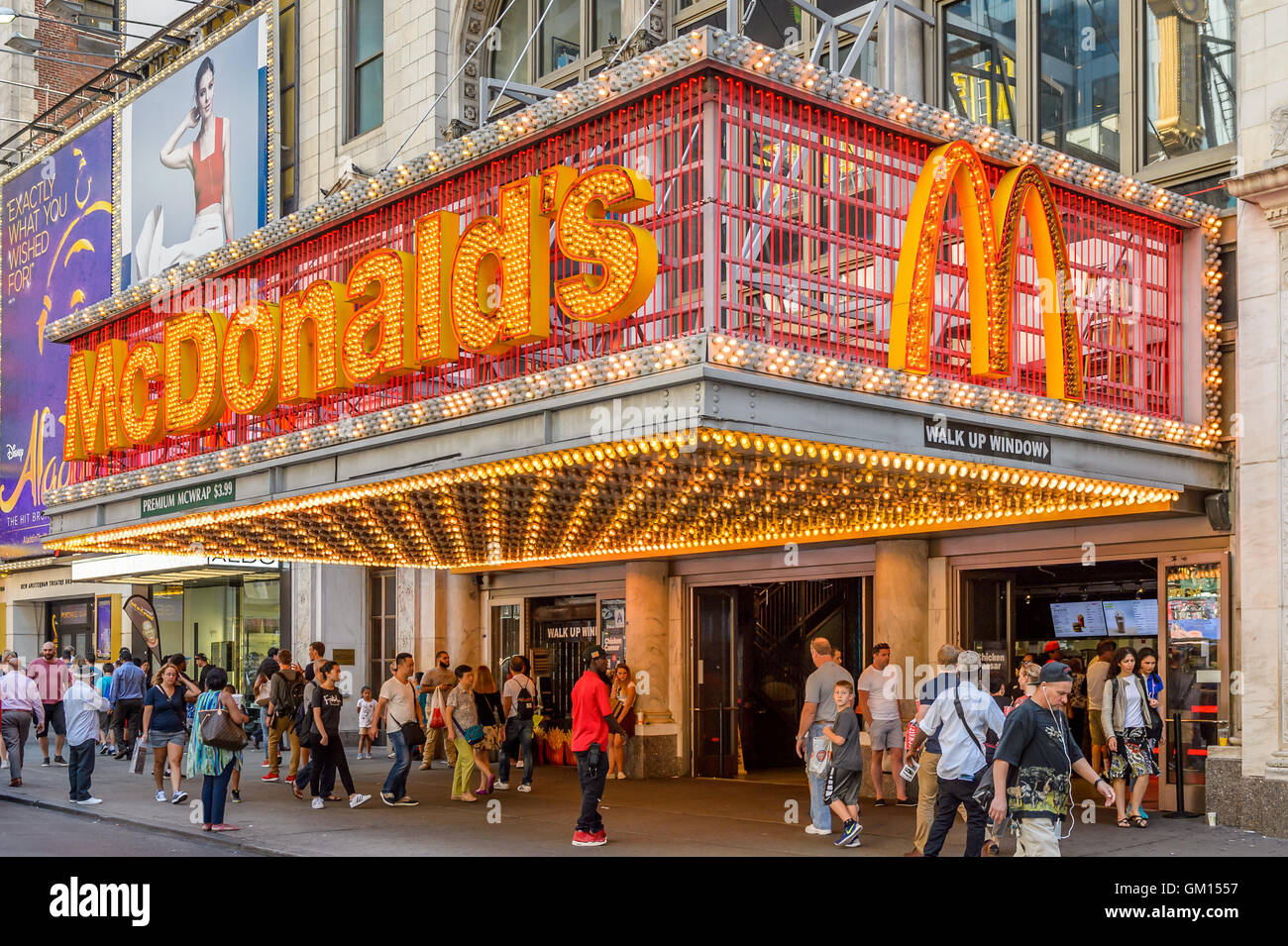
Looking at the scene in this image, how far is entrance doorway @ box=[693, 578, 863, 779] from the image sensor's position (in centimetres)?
2077

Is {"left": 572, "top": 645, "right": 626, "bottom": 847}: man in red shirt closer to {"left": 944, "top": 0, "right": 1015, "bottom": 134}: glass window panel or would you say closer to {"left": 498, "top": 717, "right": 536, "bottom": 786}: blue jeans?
{"left": 498, "top": 717, "right": 536, "bottom": 786}: blue jeans

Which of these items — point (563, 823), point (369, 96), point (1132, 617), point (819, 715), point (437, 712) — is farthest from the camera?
point (369, 96)

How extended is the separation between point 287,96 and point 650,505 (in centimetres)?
1706

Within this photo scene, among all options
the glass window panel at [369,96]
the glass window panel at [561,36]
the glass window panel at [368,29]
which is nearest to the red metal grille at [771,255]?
the glass window panel at [561,36]

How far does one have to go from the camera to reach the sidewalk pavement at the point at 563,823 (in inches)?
512

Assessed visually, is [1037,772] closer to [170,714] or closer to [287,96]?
[170,714]

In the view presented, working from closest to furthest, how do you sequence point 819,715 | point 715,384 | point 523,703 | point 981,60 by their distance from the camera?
point 715,384, point 819,715, point 981,60, point 523,703

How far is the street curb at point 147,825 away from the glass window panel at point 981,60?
1101 cm

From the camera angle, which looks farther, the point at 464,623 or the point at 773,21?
the point at 464,623

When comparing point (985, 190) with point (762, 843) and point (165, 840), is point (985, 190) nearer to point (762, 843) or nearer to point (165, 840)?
point (762, 843)

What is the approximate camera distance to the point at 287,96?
28.7 meters

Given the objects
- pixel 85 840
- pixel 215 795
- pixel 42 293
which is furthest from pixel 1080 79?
pixel 42 293

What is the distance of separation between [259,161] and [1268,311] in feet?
65.9

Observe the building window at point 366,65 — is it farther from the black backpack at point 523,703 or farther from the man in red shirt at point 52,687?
the black backpack at point 523,703
